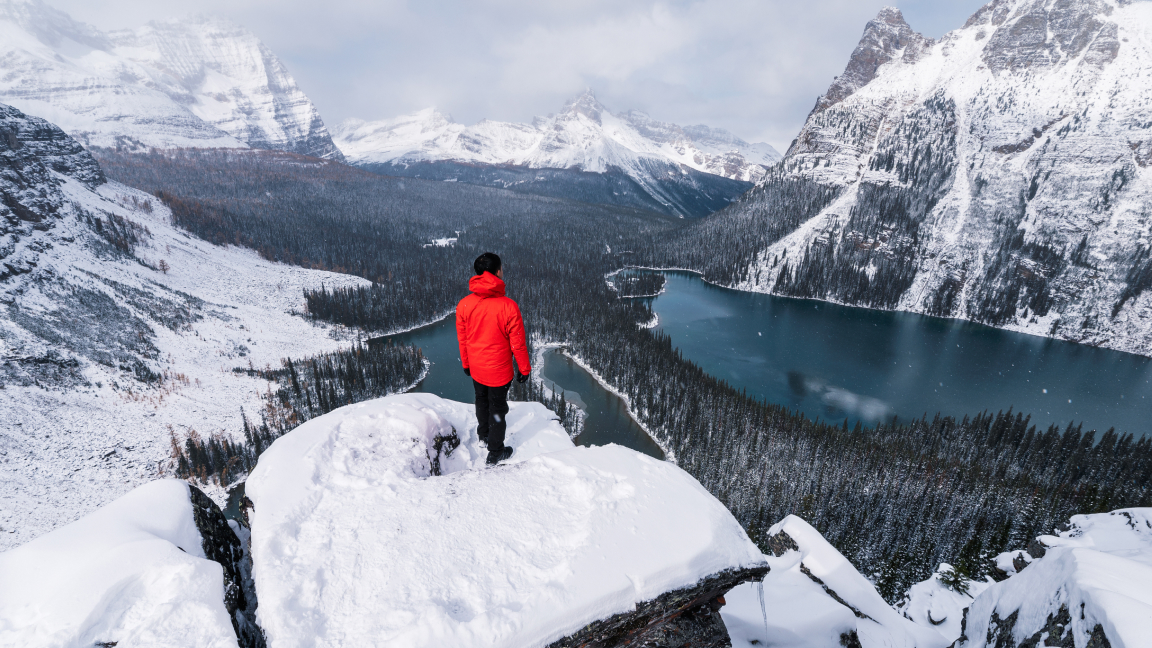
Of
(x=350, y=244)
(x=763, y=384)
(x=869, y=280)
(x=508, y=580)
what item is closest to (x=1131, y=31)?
(x=869, y=280)

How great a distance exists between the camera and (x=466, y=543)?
248 inches

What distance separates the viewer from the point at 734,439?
6631cm

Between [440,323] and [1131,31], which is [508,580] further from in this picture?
[1131,31]

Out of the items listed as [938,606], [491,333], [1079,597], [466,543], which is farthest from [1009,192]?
[466,543]

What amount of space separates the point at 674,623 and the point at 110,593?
7233 millimetres

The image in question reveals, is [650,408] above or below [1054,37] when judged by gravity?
below

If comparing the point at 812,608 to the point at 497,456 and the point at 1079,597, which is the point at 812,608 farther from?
the point at 497,456

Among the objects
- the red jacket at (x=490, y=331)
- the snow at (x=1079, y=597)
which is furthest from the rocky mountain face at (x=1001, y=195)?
the red jacket at (x=490, y=331)

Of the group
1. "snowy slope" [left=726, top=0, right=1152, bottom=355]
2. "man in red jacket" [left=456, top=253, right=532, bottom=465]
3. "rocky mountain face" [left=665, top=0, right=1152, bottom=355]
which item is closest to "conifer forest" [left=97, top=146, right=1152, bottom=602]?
"snowy slope" [left=726, top=0, right=1152, bottom=355]

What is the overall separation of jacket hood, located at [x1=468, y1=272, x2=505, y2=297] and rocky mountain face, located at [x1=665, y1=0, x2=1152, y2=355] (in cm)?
17293

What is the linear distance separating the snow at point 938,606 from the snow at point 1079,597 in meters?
8.19

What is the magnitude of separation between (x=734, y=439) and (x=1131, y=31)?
772 feet

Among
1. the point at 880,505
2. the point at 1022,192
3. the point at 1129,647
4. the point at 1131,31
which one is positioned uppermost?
the point at 1131,31

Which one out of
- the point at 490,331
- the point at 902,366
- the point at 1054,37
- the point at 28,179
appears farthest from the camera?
the point at 1054,37
